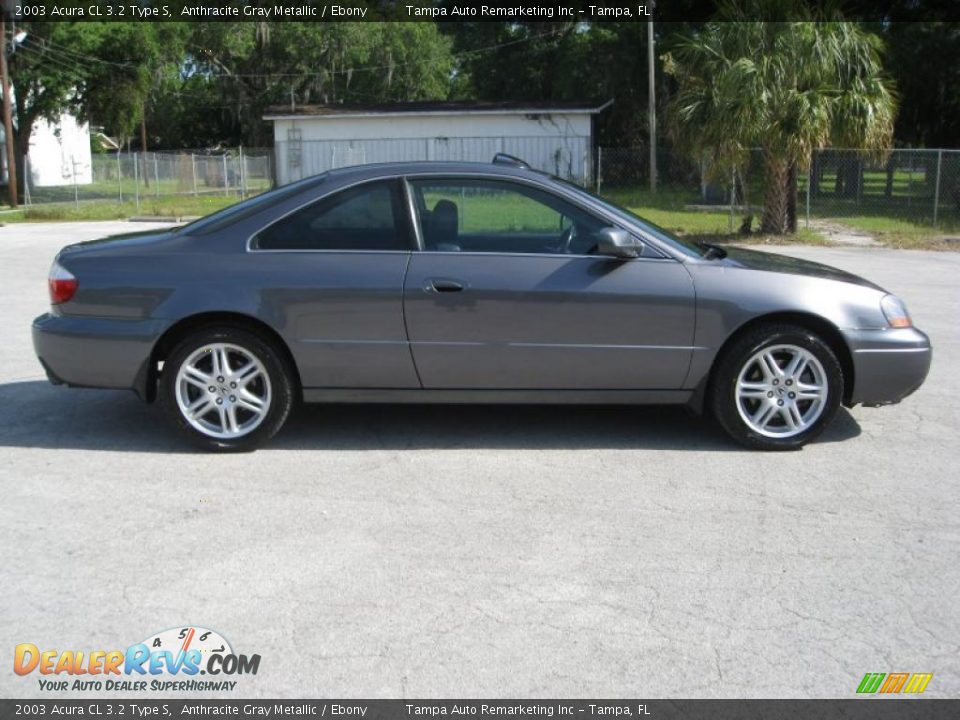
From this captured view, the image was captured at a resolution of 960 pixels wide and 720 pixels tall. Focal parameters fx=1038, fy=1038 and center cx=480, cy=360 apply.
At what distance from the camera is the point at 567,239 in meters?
5.80

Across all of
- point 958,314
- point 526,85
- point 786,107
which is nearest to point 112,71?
point 526,85

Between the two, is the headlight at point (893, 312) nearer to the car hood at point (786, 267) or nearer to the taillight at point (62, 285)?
the car hood at point (786, 267)

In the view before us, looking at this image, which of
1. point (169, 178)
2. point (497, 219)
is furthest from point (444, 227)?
point (169, 178)

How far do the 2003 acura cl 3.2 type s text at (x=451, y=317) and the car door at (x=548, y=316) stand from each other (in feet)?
0.03

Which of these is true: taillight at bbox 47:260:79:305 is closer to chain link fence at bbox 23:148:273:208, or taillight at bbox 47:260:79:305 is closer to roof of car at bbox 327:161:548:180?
roof of car at bbox 327:161:548:180

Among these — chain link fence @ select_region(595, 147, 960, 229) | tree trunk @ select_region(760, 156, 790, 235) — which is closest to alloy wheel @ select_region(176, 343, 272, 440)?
chain link fence @ select_region(595, 147, 960, 229)

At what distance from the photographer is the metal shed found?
37312mm

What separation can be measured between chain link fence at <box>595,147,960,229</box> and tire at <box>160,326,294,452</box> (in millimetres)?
14673

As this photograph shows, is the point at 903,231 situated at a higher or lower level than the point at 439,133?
lower

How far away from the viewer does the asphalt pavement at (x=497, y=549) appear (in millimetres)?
3529

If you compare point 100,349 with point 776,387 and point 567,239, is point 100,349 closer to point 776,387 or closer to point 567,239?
point 567,239

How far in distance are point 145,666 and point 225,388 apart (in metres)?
2.40

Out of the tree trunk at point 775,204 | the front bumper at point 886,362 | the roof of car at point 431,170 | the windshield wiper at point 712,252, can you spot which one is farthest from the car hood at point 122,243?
the tree trunk at point 775,204

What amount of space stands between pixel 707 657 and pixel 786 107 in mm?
16082
